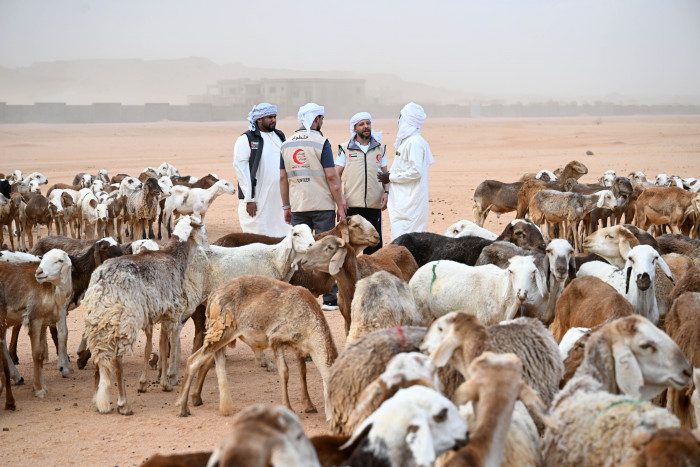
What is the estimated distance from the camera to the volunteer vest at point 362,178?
12.0 m

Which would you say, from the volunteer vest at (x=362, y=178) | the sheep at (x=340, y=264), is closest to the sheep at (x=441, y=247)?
the volunteer vest at (x=362, y=178)

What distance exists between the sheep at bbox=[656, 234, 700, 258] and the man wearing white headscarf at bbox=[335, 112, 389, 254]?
339cm

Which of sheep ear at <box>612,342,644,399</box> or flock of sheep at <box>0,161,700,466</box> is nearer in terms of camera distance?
flock of sheep at <box>0,161,700,466</box>

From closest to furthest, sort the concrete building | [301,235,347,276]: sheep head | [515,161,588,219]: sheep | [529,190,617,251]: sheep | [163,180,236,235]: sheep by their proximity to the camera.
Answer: [301,235,347,276]: sheep head < [529,190,617,251]: sheep < [515,161,588,219]: sheep < [163,180,236,235]: sheep < the concrete building

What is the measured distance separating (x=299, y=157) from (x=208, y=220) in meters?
10.7

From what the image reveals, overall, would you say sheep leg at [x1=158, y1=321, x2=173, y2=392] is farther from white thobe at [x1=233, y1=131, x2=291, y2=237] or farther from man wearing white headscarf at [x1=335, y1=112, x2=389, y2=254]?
man wearing white headscarf at [x1=335, y1=112, x2=389, y2=254]

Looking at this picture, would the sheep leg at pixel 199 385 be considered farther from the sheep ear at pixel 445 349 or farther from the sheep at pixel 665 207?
the sheep at pixel 665 207

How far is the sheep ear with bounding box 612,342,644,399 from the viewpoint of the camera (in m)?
5.57

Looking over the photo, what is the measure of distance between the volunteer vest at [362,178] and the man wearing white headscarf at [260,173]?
0.96 metres

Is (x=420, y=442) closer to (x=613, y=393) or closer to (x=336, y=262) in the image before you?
(x=613, y=393)

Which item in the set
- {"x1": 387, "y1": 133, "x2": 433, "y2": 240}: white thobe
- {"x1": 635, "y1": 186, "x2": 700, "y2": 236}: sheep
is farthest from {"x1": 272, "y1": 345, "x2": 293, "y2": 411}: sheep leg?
{"x1": 635, "y1": 186, "x2": 700, "y2": 236}: sheep

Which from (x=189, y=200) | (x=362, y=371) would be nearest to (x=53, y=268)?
(x=362, y=371)

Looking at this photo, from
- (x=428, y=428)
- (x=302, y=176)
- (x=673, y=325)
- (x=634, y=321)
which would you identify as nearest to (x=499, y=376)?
(x=428, y=428)

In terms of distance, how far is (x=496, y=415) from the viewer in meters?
4.51
